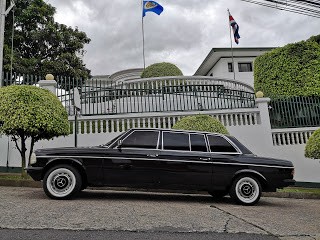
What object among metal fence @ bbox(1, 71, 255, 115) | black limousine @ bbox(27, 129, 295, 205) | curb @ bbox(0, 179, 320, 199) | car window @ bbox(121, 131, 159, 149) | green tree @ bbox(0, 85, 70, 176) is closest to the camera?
black limousine @ bbox(27, 129, 295, 205)

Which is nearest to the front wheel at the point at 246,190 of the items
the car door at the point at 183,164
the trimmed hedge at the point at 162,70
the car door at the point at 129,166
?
the car door at the point at 183,164

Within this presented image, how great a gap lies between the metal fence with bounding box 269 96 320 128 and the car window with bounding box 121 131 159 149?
640cm

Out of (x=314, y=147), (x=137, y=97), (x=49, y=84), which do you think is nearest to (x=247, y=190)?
(x=314, y=147)

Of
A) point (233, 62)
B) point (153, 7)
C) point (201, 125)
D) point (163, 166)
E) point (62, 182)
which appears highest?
point (153, 7)

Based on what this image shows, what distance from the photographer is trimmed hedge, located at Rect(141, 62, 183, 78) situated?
17.2m

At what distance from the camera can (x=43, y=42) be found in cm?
2273

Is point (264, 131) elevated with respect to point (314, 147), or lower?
elevated

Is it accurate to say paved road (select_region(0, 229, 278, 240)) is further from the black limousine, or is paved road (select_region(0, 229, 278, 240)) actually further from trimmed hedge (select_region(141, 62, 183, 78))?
trimmed hedge (select_region(141, 62, 183, 78))

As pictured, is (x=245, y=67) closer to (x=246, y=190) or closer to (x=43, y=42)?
(x=43, y=42)

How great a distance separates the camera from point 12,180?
7.47 meters

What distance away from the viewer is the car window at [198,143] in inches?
247

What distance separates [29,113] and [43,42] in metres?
17.5

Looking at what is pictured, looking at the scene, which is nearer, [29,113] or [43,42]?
[29,113]

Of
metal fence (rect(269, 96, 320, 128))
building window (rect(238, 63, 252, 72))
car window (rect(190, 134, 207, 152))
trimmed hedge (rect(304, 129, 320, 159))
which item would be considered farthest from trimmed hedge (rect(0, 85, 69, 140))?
building window (rect(238, 63, 252, 72))
